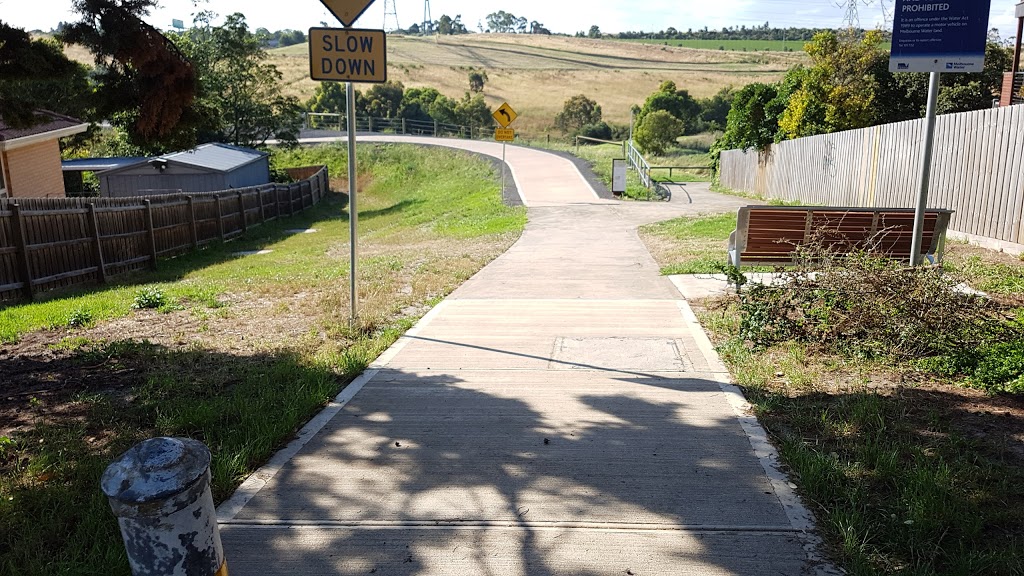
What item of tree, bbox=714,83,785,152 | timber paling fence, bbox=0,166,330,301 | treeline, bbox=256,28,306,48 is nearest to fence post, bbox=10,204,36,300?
timber paling fence, bbox=0,166,330,301

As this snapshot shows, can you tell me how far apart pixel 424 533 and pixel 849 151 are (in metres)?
17.1

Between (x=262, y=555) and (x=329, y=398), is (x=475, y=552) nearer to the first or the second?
(x=262, y=555)

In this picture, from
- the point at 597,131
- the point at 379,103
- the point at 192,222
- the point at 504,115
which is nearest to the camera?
the point at 192,222

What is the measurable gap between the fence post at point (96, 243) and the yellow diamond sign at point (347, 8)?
9785 mm

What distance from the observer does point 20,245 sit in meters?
11.7

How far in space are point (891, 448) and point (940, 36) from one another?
3.99m

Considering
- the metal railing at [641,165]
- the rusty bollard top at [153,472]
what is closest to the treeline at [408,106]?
the metal railing at [641,165]

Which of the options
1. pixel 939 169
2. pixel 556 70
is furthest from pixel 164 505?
pixel 556 70

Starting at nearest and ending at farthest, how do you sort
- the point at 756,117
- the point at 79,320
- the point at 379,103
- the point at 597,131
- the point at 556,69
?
1. the point at 79,320
2. the point at 756,117
3. the point at 597,131
4. the point at 379,103
5. the point at 556,69

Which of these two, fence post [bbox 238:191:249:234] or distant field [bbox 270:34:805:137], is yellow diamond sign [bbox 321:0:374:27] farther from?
distant field [bbox 270:34:805:137]

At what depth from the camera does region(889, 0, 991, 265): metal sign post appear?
602cm

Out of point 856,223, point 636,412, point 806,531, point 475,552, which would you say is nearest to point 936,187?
point 856,223

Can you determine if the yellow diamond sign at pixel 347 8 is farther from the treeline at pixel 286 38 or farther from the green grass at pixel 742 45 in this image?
the treeline at pixel 286 38

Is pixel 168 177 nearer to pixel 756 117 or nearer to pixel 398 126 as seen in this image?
A: pixel 756 117
